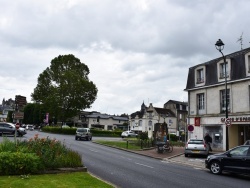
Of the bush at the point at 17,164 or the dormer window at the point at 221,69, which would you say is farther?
the dormer window at the point at 221,69

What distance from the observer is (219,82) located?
28891 mm

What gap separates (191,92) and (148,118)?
5123cm

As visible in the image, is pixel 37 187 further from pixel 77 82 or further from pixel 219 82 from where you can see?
pixel 77 82

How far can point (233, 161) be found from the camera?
14164 millimetres

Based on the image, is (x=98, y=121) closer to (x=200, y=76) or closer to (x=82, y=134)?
(x=82, y=134)

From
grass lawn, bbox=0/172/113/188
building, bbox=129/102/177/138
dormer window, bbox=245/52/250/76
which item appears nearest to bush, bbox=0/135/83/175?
grass lawn, bbox=0/172/113/188

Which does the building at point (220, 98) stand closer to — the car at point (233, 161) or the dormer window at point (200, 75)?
the dormer window at point (200, 75)

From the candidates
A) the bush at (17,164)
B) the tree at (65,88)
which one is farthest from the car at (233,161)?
the tree at (65,88)

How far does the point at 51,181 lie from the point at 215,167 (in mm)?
8798

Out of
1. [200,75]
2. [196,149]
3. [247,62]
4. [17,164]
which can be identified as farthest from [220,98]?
[17,164]

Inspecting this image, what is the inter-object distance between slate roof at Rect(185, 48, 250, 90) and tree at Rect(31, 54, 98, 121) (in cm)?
3080

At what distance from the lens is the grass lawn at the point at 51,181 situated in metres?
8.66

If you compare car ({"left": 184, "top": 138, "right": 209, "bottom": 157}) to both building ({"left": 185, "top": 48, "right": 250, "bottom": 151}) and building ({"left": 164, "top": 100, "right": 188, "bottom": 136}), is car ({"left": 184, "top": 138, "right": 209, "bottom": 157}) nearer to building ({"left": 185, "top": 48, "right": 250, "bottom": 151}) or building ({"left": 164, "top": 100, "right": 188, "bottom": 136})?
building ({"left": 185, "top": 48, "right": 250, "bottom": 151})

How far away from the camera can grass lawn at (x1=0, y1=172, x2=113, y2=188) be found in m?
8.66
